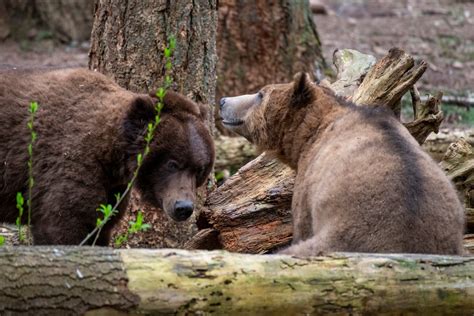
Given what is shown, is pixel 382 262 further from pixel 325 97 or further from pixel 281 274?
pixel 325 97

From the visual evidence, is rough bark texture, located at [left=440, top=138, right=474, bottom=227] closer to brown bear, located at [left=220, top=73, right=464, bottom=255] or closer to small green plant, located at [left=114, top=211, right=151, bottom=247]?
brown bear, located at [left=220, top=73, right=464, bottom=255]

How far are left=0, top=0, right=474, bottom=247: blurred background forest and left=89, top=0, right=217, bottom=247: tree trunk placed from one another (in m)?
0.03

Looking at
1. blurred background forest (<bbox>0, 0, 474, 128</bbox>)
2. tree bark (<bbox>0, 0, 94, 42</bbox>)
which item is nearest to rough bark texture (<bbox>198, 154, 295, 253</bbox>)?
blurred background forest (<bbox>0, 0, 474, 128</bbox>)

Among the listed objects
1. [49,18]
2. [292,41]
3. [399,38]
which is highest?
[399,38]

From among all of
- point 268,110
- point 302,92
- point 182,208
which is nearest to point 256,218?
point 268,110

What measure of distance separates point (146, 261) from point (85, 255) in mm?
329

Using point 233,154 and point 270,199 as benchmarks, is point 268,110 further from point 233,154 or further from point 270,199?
point 233,154

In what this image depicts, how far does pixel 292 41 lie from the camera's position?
1202 cm

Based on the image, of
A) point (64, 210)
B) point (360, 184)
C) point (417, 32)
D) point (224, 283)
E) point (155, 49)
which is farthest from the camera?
point (417, 32)

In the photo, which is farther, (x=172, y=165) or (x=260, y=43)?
(x=260, y=43)

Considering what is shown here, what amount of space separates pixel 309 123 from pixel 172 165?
1227 mm

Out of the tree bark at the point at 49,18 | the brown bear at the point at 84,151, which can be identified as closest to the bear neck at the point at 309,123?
the brown bear at the point at 84,151

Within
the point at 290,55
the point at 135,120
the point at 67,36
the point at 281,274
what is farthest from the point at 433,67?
the point at 281,274

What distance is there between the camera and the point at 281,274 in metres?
4.95
